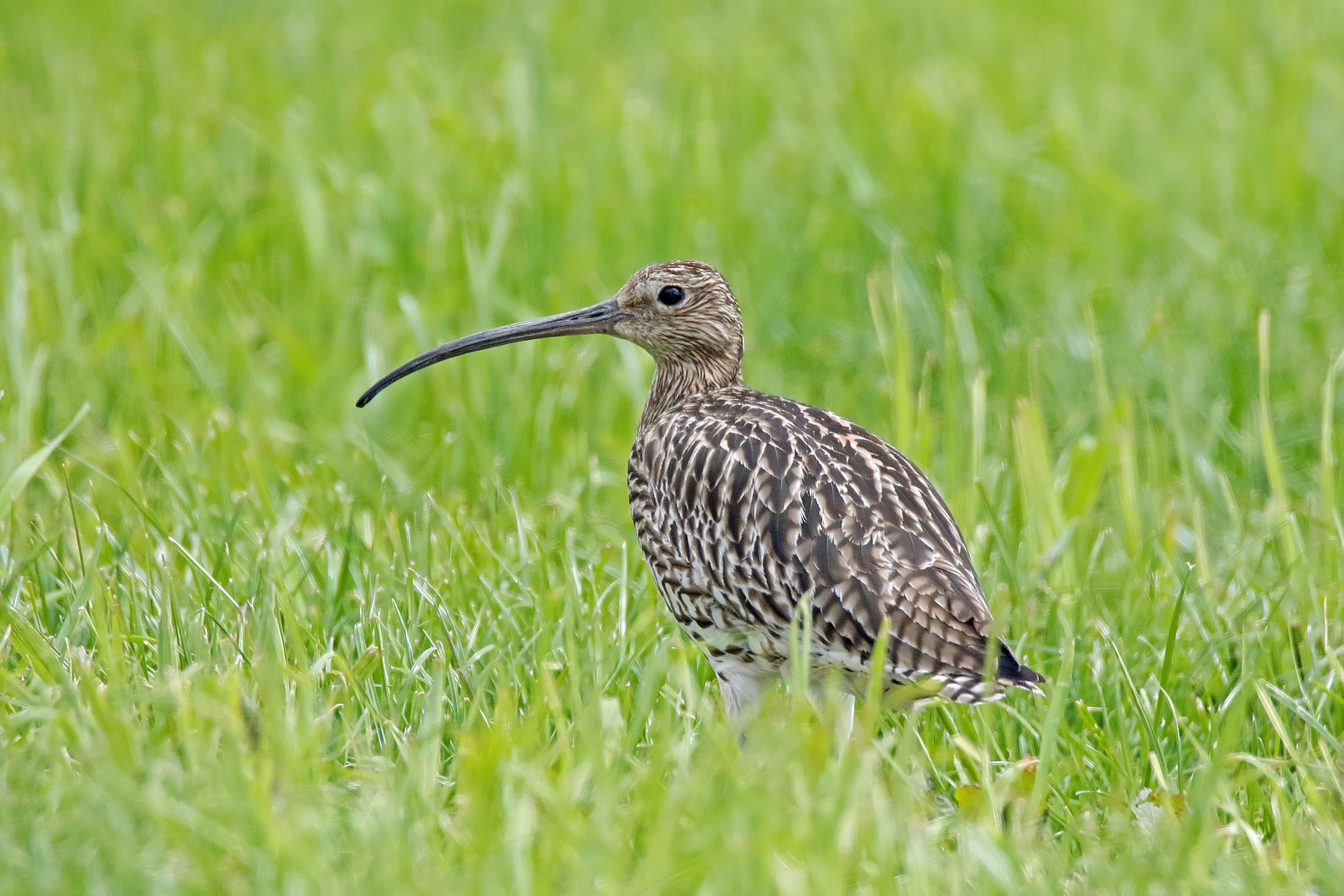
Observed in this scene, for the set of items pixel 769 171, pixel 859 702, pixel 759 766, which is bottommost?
pixel 859 702

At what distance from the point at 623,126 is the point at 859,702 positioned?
4779 millimetres

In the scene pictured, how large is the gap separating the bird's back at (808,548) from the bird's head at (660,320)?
53 centimetres

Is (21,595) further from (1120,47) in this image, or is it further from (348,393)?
(1120,47)

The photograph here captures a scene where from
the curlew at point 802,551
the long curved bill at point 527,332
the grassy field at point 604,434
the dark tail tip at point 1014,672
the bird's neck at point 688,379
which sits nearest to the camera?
the grassy field at point 604,434

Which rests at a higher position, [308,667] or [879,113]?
[879,113]

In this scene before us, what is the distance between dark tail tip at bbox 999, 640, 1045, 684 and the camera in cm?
400

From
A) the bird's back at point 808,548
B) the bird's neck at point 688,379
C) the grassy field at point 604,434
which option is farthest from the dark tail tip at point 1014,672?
the bird's neck at point 688,379

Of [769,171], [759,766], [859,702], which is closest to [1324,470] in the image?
[859,702]

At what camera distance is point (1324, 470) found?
16.5 feet

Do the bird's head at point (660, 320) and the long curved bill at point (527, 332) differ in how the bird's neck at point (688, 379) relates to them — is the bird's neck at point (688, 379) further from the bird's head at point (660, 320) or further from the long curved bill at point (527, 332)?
the long curved bill at point (527, 332)

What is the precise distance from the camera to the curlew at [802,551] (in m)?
4.12

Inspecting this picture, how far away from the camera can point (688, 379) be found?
5426 millimetres

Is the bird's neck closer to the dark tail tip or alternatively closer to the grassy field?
the grassy field

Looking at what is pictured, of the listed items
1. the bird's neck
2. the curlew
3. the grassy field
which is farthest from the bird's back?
the bird's neck
